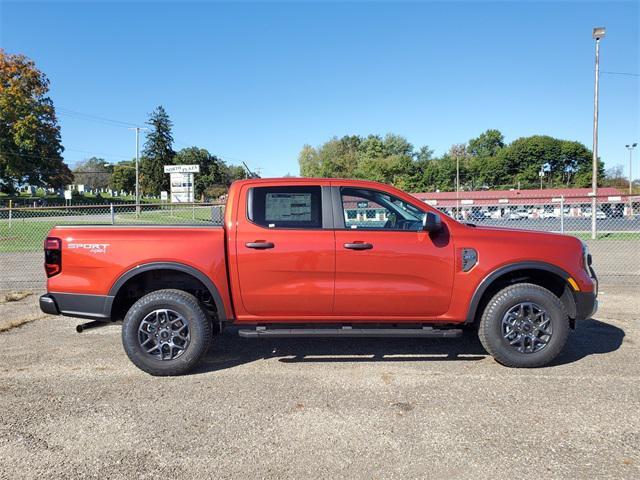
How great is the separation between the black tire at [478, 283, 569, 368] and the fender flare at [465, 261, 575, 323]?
16 centimetres

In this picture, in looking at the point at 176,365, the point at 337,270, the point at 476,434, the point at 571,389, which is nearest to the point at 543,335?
the point at 571,389

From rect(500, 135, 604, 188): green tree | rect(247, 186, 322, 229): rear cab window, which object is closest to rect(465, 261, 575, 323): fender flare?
rect(247, 186, 322, 229): rear cab window

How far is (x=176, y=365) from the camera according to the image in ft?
13.5

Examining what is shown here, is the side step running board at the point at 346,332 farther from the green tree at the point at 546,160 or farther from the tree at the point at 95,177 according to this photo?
the tree at the point at 95,177

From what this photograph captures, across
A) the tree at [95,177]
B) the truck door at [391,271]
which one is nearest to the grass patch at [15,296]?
the truck door at [391,271]

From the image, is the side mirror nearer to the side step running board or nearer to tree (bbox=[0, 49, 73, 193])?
the side step running board

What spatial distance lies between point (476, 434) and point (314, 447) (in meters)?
1.15

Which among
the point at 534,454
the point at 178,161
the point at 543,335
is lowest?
the point at 534,454

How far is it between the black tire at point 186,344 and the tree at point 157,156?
79.4 meters

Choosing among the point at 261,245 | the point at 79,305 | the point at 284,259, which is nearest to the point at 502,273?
the point at 284,259

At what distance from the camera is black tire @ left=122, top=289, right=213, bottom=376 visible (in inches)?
161

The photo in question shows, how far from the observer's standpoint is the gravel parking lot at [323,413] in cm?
272

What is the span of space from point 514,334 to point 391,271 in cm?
136

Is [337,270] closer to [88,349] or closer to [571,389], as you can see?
[571,389]
